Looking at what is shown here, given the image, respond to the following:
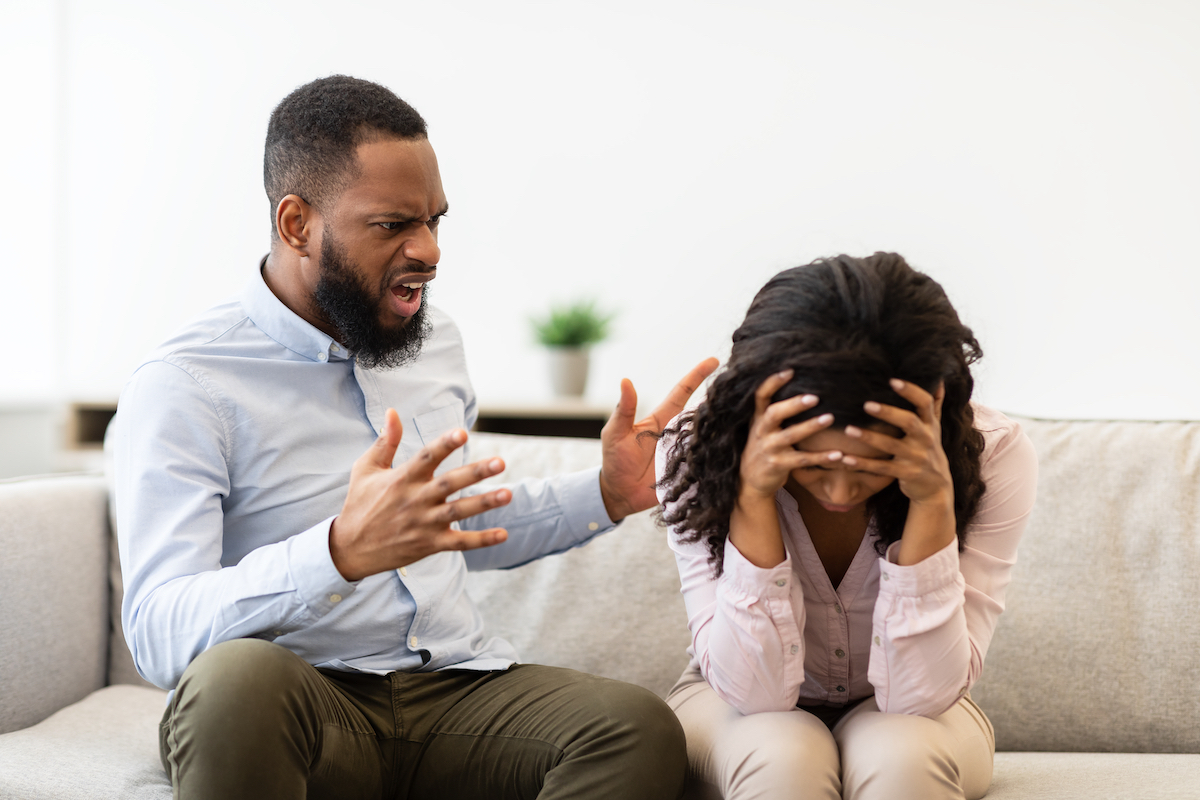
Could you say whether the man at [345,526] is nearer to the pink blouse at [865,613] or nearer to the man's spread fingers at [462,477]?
the man's spread fingers at [462,477]

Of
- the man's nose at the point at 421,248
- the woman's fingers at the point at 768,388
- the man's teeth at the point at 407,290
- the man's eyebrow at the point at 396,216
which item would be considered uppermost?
the man's eyebrow at the point at 396,216

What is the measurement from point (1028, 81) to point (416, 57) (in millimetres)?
1880

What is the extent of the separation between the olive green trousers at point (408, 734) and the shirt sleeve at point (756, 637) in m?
0.10

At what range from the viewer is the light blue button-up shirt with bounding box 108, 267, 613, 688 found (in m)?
1.02

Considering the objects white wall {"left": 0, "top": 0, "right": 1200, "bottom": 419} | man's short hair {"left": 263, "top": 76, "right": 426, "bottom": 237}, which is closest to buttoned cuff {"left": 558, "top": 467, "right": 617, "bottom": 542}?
man's short hair {"left": 263, "top": 76, "right": 426, "bottom": 237}

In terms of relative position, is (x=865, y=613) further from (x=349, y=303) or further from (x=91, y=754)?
(x=91, y=754)

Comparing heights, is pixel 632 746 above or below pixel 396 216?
below

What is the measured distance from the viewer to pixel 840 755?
1.05 meters

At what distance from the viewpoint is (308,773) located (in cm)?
98

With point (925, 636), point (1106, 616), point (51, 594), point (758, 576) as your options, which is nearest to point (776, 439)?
point (758, 576)

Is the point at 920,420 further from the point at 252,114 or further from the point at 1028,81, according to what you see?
the point at 252,114

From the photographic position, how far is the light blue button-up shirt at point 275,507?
1.02 m

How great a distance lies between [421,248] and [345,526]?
0.49 meters

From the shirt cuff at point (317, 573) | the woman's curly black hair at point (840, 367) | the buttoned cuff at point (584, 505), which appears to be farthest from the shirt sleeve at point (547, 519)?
the shirt cuff at point (317, 573)
